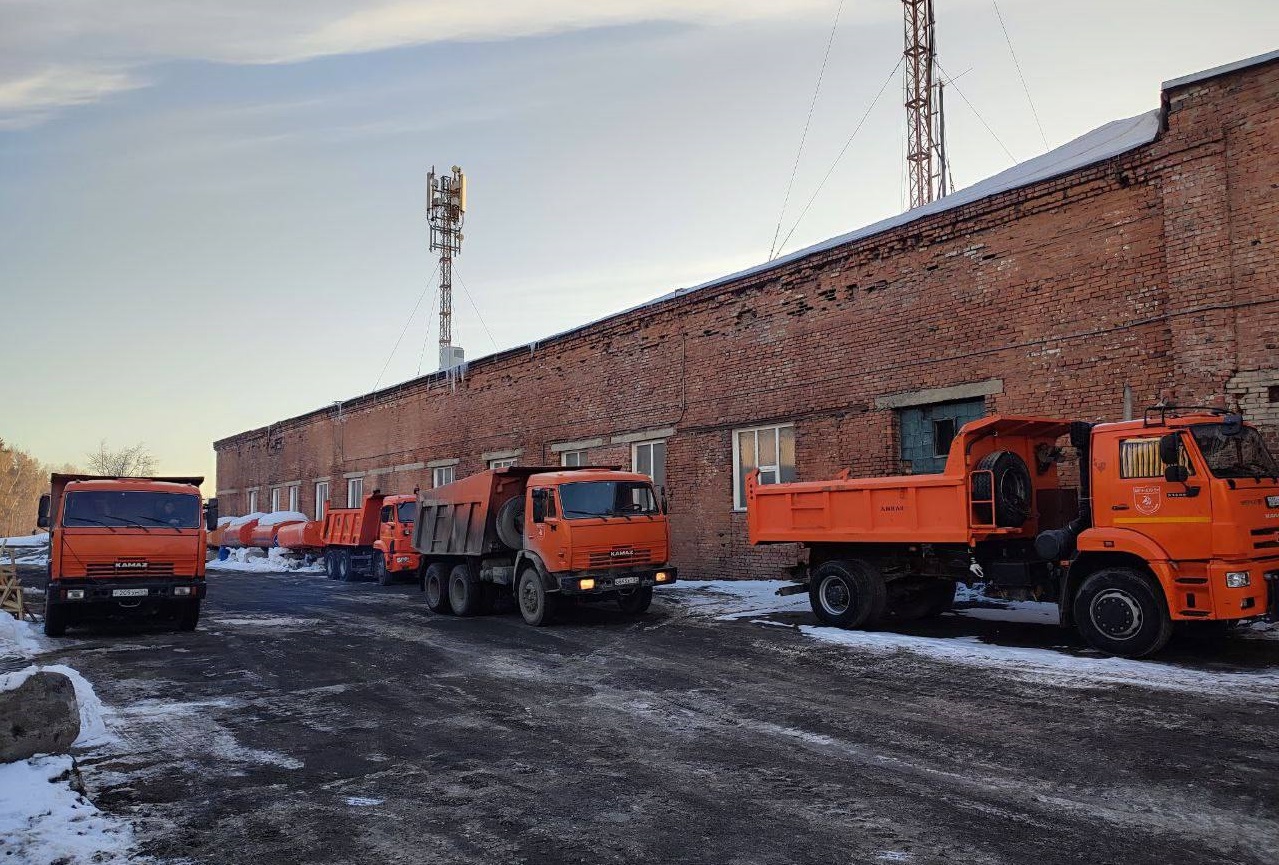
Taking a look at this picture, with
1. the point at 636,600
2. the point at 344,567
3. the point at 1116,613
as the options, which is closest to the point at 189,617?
the point at 636,600

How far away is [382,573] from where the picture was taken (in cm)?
2412

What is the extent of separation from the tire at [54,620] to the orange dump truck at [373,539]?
31.1ft

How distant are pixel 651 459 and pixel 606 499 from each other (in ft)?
27.4

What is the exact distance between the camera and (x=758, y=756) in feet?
20.3

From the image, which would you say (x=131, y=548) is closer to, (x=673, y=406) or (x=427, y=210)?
(x=673, y=406)

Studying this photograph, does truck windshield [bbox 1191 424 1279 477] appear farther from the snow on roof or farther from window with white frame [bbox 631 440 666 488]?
window with white frame [bbox 631 440 666 488]

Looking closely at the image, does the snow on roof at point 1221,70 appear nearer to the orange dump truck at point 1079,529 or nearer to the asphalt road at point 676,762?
the orange dump truck at point 1079,529

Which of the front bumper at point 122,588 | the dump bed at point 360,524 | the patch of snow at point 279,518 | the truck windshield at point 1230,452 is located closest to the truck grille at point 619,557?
the front bumper at point 122,588

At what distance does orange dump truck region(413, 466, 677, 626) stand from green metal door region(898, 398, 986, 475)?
504 cm

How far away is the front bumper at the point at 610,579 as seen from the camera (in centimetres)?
1306

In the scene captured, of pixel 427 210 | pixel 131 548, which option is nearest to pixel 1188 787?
pixel 131 548

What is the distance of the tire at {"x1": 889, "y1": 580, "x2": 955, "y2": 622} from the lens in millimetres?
12438

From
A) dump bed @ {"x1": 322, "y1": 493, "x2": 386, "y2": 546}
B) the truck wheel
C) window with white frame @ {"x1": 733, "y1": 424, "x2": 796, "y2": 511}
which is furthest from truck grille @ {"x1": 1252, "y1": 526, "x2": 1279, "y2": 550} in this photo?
dump bed @ {"x1": 322, "y1": 493, "x2": 386, "y2": 546}

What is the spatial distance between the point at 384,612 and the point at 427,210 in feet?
116
